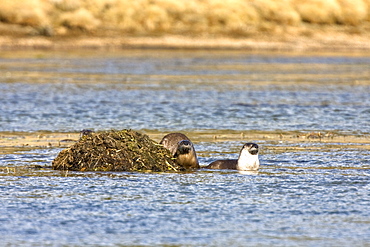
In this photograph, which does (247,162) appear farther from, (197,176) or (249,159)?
(197,176)

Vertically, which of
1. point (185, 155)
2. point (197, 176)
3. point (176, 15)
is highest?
point (176, 15)

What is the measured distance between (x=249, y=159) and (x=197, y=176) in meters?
1.03

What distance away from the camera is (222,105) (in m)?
23.5

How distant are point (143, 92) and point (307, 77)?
1047 centimetres

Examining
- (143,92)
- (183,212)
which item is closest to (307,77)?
(143,92)

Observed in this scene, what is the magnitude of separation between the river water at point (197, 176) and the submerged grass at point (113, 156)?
343mm

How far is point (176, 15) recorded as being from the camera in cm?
5512

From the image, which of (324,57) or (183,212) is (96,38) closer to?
(324,57)

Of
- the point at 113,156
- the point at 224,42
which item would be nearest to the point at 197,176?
the point at 113,156

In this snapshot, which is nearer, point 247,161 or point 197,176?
point 197,176

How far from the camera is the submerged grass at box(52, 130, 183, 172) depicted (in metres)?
12.7

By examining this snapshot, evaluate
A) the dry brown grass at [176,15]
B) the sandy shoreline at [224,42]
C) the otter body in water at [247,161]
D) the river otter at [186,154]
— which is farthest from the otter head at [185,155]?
the dry brown grass at [176,15]

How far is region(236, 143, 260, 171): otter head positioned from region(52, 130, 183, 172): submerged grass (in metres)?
1.06

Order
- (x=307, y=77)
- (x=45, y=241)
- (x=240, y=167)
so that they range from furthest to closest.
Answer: (x=307, y=77) → (x=240, y=167) → (x=45, y=241)
